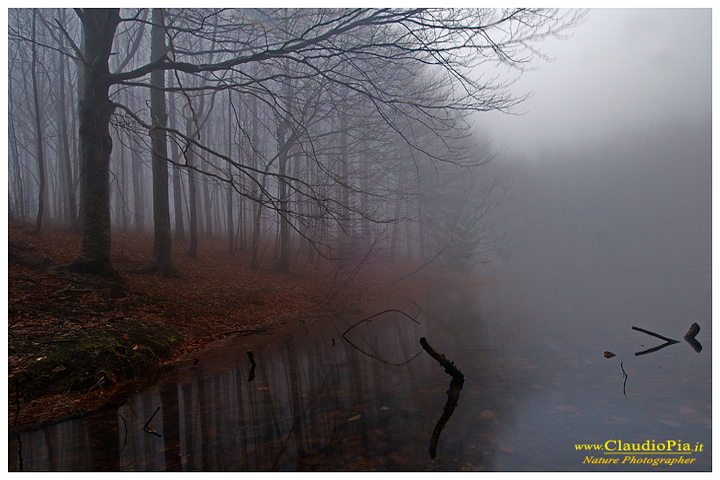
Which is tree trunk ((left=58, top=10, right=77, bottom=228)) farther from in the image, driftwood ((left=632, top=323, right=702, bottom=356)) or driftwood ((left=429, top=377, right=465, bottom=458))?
driftwood ((left=632, top=323, right=702, bottom=356))

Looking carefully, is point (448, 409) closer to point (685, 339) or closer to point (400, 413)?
point (400, 413)

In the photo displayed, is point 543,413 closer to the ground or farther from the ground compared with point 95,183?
closer to the ground

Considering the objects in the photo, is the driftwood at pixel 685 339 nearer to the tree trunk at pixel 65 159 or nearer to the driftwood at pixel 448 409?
the driftwood at pixel 448 409

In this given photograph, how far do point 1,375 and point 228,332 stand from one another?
4.21m

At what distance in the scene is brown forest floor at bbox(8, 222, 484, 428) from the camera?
4.45 metres

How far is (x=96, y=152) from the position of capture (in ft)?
26.9

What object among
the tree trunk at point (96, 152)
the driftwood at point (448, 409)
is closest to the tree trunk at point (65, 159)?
the tree trunk at point (96, 152)

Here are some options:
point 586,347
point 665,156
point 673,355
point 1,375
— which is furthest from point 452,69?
point 665,156

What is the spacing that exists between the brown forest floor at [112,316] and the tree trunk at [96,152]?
0.57 meters

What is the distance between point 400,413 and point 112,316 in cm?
527

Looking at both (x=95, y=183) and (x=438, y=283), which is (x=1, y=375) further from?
(x=438, y=283)

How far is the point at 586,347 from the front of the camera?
21.8 ft

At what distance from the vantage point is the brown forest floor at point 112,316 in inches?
175

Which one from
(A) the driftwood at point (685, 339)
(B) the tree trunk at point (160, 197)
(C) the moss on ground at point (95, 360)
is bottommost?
(A) the driftwood at point (685, 339)
